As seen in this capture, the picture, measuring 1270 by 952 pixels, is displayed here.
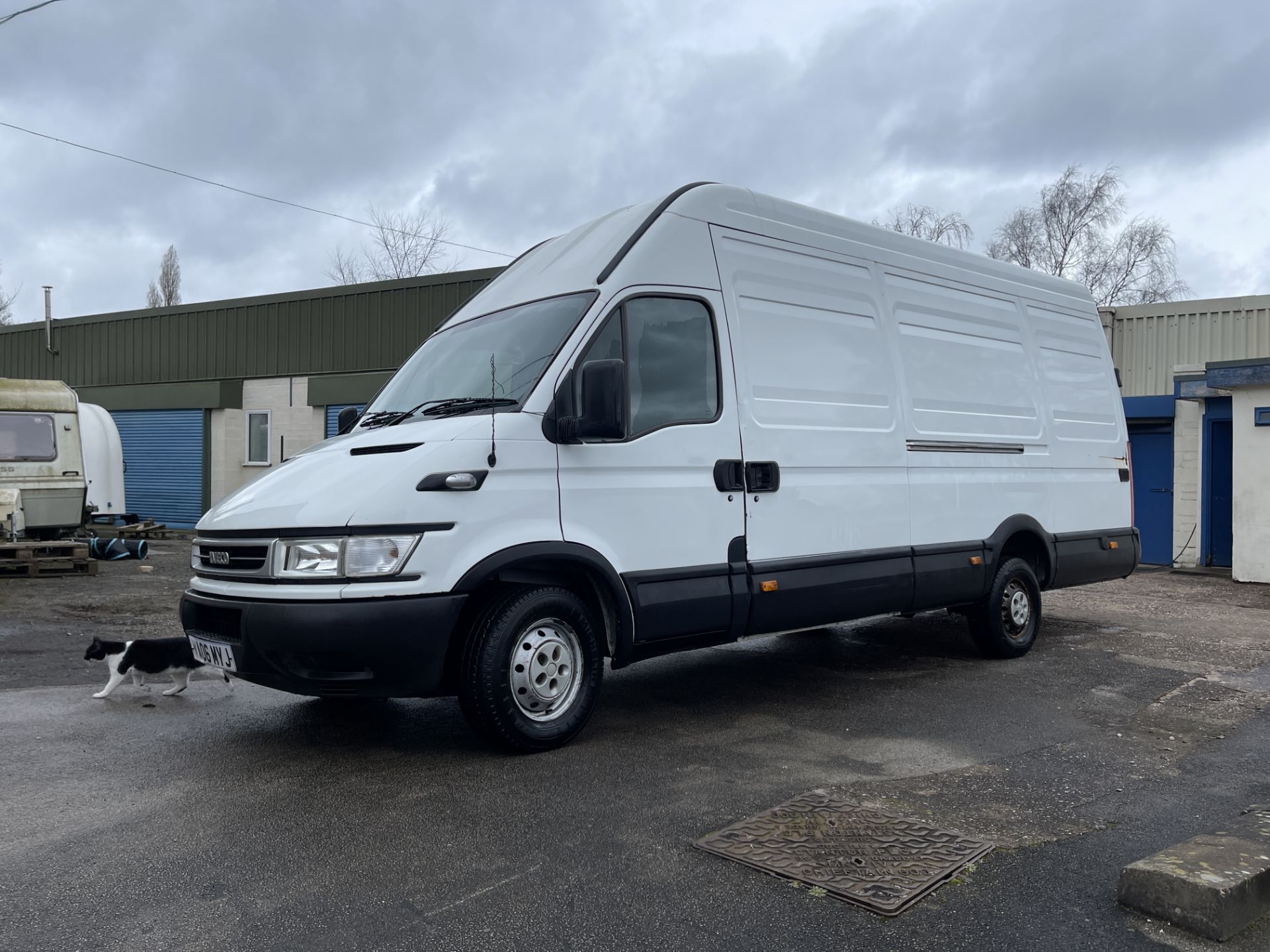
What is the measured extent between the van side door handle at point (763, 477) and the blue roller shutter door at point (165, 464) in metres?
18.7

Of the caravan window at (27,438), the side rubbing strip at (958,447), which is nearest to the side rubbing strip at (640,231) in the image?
the side rubbing strip at (958,447)

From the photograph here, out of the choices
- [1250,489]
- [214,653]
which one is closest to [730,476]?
[214,653]

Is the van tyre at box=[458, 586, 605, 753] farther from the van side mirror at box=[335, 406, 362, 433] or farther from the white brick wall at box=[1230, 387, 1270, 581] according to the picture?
the white brick wall at box=[1230, 387, 1270, 581]

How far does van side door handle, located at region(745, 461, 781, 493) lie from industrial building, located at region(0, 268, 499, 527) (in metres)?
12.9

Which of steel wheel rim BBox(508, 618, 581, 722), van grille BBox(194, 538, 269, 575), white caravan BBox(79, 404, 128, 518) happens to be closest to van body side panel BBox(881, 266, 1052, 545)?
steel wheel rim BBox(508, 618, 581, 722)

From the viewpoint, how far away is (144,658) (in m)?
6.21

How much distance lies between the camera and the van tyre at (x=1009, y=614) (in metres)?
7.55

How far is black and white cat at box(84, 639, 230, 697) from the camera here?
20.1 ft

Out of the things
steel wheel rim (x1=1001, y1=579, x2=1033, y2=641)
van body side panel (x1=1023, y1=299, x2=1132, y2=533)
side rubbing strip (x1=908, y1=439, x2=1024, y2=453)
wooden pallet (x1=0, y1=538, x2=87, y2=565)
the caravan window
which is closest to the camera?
side rubbing strip (x1=908, y1=439, x2=1024, y2=453)

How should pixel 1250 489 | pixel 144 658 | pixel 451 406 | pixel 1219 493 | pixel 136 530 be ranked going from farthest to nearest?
pixel 136 530, pixel 1219 493, pixel 1250 489, pixel 144 658, pixel 451 406

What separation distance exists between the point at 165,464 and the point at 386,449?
19846mm

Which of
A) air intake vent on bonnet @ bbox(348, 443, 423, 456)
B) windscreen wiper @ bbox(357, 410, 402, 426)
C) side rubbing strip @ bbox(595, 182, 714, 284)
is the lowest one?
air intake vent on bonnet @ bbox(348, 443, 423, 456)

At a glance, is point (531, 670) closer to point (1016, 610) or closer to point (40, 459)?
point (1016, 610)

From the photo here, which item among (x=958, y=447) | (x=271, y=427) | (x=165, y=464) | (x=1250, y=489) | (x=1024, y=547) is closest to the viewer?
(x=958, y=447)
